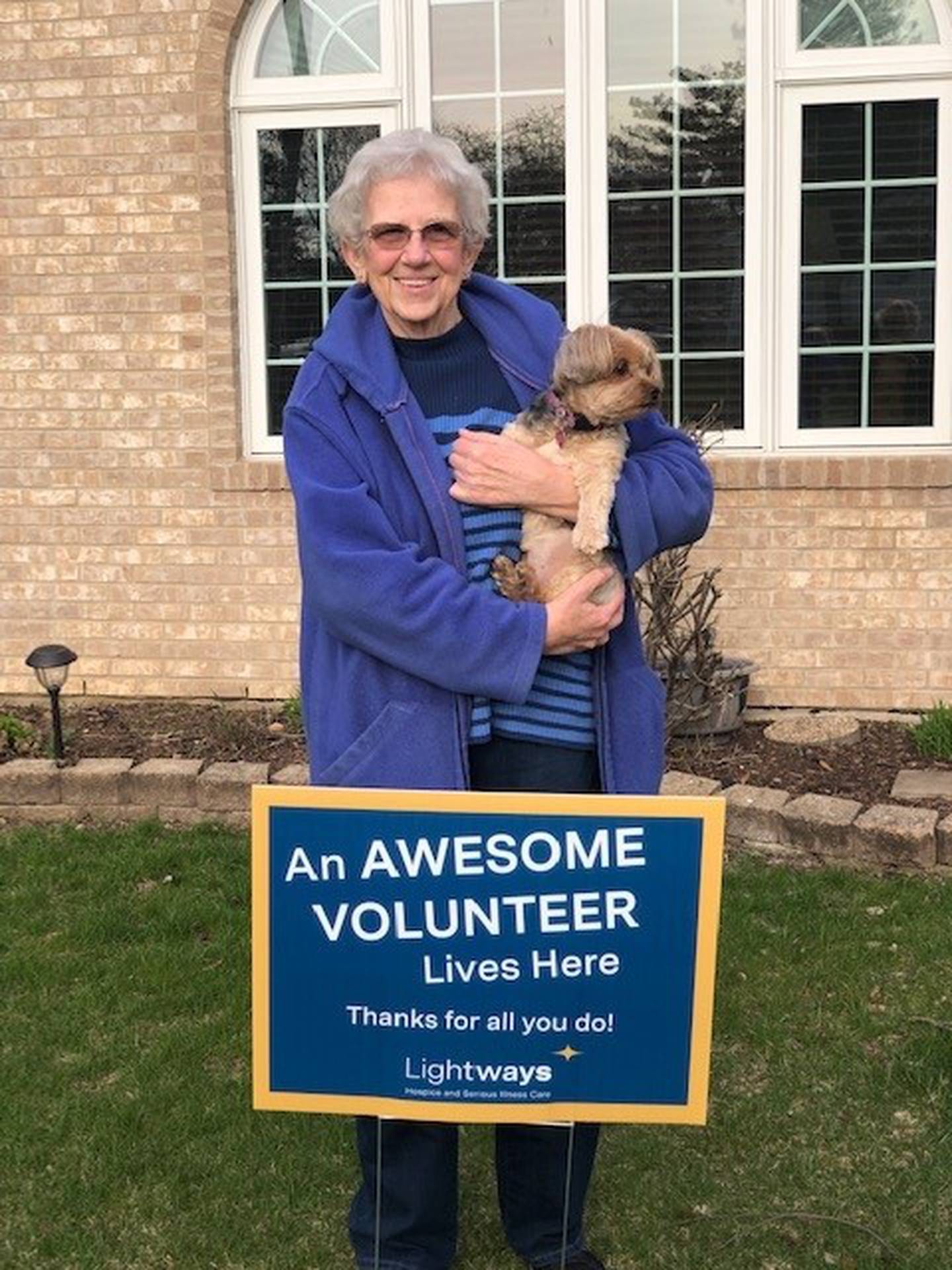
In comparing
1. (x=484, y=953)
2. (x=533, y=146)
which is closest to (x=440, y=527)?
(x=484, y=953)

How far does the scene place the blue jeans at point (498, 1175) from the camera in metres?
2.53

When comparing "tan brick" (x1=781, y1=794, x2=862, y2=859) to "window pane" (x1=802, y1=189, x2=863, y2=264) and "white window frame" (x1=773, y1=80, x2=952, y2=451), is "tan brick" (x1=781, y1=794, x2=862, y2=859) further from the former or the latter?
"window pane" (x1=802, y1=189, x2=863, y2=264)

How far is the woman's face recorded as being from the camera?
7.70ft

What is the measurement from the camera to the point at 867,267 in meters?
6.33

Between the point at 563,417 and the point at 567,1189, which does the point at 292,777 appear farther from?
the point at 563,417

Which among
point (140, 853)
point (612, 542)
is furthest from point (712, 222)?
point (612, 542)

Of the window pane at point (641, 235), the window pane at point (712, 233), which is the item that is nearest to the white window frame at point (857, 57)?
the window pane at point (712, 233)

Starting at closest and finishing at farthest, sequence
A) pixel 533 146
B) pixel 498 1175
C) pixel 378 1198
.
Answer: pixel 378 1198, pixel 498 1175, pixel 533 146

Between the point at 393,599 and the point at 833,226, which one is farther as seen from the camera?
the point at 833,226

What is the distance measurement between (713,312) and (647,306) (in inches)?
12.0

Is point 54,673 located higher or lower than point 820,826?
higher

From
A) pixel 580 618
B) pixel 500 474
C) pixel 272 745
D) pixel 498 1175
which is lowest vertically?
pixel 498 1175

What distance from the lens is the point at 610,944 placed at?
234 cm

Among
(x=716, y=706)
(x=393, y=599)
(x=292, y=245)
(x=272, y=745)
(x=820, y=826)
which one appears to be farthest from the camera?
(x=292, y=245)
